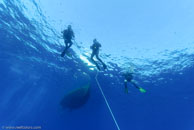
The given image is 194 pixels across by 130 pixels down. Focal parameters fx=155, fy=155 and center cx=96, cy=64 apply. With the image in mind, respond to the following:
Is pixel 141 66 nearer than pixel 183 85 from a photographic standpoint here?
Yes

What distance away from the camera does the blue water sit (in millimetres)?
17016

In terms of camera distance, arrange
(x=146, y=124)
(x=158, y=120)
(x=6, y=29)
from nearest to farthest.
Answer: (x=6, y=29), (x=158, y=120), (x=146, y=124)

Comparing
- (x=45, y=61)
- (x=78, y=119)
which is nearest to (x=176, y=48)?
(x=45, y=61)

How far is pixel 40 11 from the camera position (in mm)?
13961

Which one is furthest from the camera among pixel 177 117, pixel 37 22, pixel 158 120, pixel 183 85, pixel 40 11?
pixel 158 120

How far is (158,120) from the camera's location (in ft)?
A: 111

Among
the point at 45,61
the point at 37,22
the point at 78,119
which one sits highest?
the point at 37,22

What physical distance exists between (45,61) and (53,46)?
5502mm

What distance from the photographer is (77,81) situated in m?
25.8

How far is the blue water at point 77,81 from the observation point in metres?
17.0

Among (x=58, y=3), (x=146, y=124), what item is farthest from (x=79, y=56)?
(x=146, y=124)

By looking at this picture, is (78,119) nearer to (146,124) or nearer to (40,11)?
(146,124)

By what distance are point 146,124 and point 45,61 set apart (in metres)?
28.3

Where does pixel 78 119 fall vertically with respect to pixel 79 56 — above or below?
below
